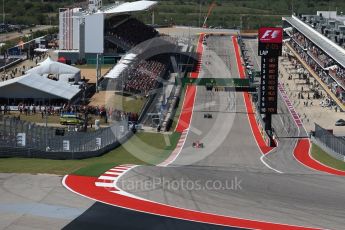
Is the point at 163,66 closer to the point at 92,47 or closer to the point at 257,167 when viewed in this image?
the point at 92,47

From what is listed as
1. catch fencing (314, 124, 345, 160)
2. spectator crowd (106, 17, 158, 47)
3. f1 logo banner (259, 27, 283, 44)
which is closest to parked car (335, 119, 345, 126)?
catch fencing (314, 124, 345, 160)

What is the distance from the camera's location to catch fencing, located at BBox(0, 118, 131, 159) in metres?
33.0

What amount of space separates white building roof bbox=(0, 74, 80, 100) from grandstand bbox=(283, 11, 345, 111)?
28.8 meters

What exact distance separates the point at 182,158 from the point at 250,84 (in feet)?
154

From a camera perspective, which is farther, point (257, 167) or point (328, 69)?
point (328, 69)

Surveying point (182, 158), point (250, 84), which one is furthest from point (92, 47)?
point (182, 158)

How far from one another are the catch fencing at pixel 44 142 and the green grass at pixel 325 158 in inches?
559

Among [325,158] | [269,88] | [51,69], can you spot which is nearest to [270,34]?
[269,88]

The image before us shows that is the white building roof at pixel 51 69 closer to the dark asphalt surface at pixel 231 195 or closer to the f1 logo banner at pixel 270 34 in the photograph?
the f1 logo banner at pixel 270 34

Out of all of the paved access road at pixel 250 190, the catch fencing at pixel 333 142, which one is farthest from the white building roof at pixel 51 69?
the paved access road at pixel 250 190

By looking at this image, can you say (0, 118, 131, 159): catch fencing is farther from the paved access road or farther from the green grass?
the green grass

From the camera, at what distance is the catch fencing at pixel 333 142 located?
164 ft

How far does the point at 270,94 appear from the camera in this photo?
55.7 m

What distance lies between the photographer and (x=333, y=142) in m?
52.8
